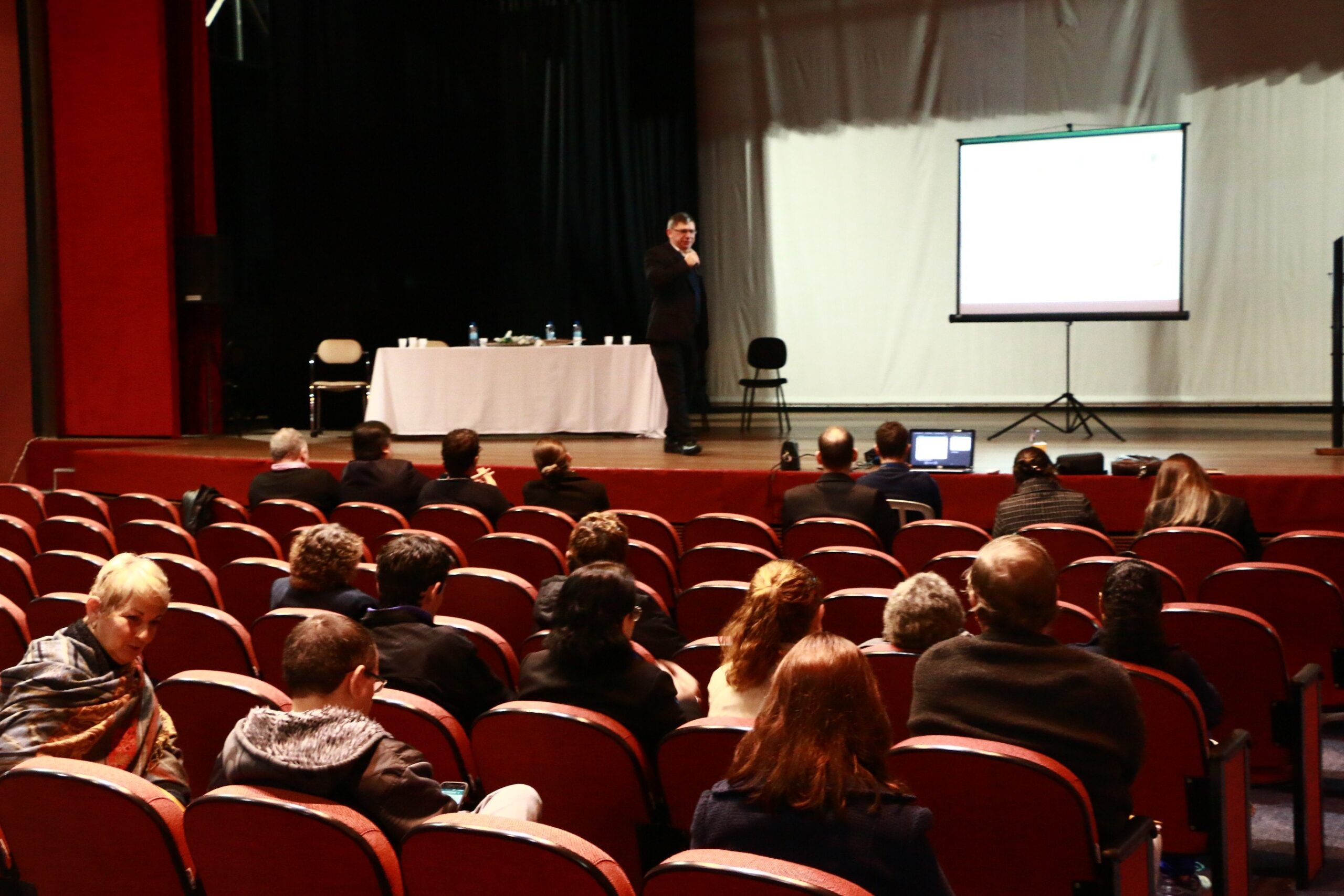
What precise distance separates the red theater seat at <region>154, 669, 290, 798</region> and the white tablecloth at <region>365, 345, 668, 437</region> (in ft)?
22.0

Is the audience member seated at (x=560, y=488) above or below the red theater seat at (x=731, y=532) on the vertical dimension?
above

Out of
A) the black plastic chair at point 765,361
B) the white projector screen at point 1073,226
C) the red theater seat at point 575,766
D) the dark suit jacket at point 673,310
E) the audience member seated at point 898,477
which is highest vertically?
the white projector screen at point 1073,226

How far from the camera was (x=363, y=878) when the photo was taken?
6.34 ft

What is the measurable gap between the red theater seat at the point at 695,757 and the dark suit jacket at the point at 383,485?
3860 millimetres

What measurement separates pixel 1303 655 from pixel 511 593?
7.83 feet

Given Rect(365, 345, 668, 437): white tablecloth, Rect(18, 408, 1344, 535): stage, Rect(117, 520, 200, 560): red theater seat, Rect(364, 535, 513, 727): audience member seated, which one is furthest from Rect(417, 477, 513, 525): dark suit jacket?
Rect(365, 345, 668, 437): white tablecloth

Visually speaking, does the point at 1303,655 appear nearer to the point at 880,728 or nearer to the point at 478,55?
the point at 880,728

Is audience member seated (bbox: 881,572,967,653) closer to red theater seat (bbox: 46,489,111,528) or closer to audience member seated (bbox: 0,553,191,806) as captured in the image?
audience member seated (bbox: 0,553,191,806)

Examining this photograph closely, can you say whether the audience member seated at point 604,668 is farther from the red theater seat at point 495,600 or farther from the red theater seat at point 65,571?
the red theater seat at point 65,571

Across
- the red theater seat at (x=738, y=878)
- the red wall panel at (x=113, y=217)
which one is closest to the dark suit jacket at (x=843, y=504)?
the red theater seat at (x=738, y=878)

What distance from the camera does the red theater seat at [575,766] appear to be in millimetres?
2504

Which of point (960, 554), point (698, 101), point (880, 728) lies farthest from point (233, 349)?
point (880, 728)

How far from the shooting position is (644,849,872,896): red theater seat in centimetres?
158

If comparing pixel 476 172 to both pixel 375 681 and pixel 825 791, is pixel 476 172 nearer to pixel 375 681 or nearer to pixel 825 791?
pixel 375 681
